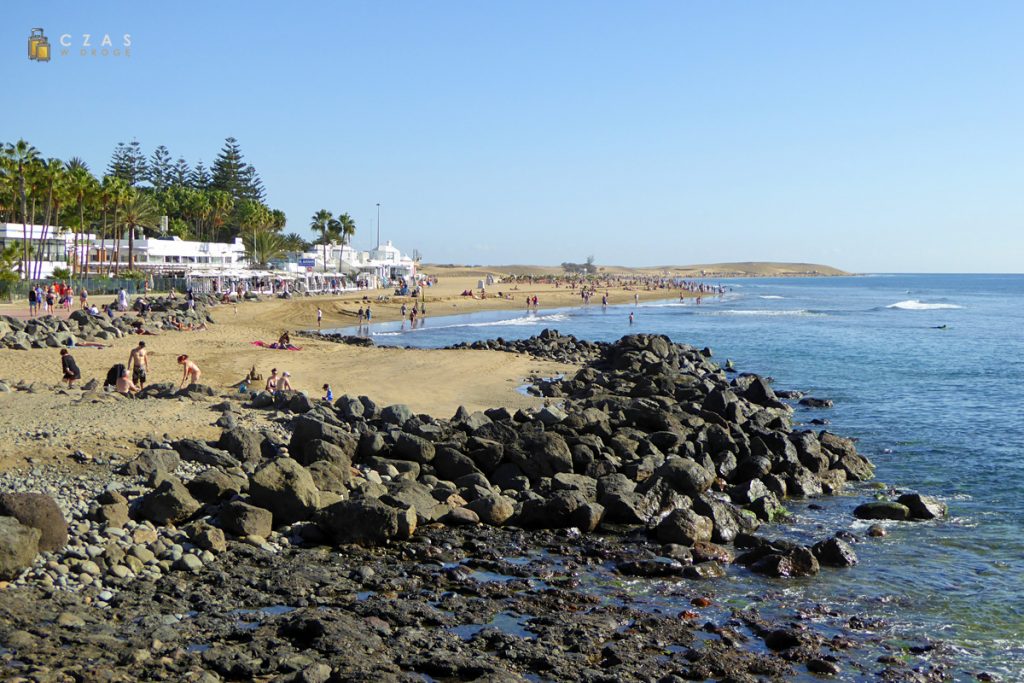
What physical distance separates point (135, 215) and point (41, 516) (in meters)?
70.7

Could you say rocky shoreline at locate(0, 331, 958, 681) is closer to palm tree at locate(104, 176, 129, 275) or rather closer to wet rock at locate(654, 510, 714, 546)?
wet rock at locate(654, 510, 714, 546)

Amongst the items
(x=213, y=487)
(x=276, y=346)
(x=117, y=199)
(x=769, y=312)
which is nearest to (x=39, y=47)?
(x=276, y=346)

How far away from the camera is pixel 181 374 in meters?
30.7

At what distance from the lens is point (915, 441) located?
87.6ft

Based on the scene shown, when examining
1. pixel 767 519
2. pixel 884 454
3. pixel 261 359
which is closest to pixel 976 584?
pixel 767 519

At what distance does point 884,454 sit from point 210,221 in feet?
317

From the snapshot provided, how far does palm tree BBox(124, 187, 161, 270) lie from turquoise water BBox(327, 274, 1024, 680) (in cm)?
2648

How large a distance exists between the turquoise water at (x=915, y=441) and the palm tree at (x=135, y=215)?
86.9 ft

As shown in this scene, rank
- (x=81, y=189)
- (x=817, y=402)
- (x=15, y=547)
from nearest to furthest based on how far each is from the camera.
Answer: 1. (x=15, y=547)
2. (x=817, y=402)
3. (x=81, y=189)

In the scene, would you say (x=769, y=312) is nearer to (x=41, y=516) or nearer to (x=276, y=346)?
(x=276, y=346)

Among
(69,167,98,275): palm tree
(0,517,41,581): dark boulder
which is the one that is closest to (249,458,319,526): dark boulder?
(0,517,41,581): dark boulder

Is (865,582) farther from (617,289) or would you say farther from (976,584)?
(617,289)

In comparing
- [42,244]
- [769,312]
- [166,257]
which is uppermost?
[42,244]

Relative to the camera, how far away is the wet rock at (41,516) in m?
12.5
